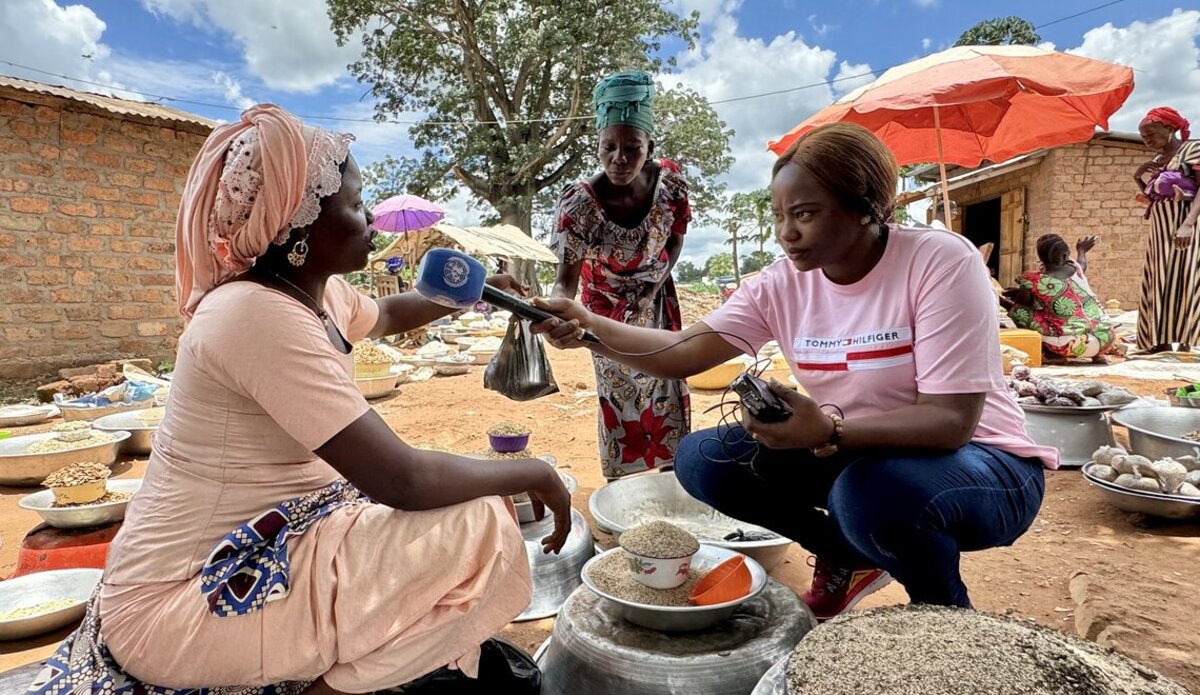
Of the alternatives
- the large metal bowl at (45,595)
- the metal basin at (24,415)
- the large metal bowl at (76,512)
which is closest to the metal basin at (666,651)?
the large metal bowl at (45,595)

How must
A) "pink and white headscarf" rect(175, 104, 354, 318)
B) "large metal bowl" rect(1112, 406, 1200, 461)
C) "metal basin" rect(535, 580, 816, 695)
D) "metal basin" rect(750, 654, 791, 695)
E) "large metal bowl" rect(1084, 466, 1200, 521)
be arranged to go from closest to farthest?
"metal basin" rect(750, 654, 791, 695), "pink and white headscarf" rect(175, 104, 354, 318), "metal basin" rect(535, 580, 816, 695), "large metal bowl" rect(1084, 466, 1200, 521), "large metal bowl" rect(1112, 406, 1200, 461)

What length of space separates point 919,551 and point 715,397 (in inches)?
198

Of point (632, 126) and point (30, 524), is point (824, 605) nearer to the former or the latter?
point (632, 126)

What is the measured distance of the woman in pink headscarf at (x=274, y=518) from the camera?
1.23 metres

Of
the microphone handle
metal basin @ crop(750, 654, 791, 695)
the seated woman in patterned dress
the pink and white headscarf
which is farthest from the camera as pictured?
the seated woman in patterned dress

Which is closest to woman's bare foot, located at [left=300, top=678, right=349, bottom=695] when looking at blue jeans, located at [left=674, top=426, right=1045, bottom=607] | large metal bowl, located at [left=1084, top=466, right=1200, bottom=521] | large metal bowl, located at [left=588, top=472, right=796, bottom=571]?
blue jeans, located at [left=674, top=426, right=1045, bottom=607]

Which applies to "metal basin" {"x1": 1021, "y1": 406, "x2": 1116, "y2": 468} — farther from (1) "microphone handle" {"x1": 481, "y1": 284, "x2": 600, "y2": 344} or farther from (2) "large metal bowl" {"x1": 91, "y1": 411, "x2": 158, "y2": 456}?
(2) "large metal bowl" {"x1": 91, "y1": 411, "x2": 158, "y2": 456}

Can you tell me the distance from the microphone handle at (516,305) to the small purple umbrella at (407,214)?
34.0 feet

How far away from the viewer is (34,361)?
22.6 ft

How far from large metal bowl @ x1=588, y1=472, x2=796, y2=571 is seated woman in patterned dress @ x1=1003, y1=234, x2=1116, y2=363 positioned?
19.8 ft

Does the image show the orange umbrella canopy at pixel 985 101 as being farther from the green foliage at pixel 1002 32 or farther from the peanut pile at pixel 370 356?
the green foliage at pixel 1002 32

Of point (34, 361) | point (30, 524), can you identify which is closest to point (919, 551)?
point (30, 524)

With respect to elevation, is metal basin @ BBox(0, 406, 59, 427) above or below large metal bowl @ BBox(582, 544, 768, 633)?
below

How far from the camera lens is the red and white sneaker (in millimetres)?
2143
